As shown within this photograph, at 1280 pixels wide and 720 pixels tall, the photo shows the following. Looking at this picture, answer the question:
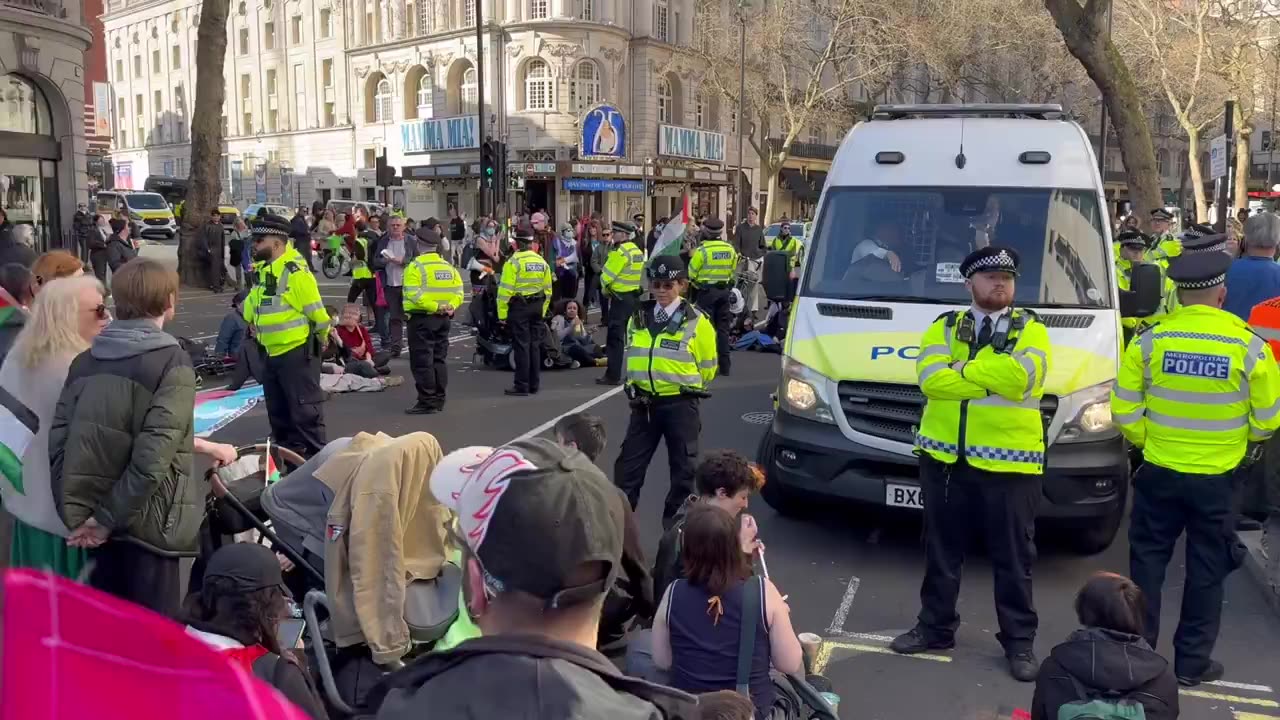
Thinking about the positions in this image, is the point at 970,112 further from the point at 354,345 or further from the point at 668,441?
the point at 354,345

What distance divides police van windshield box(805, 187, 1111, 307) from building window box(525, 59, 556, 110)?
4203 centimetres

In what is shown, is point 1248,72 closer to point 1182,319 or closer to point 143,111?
point 1182,319

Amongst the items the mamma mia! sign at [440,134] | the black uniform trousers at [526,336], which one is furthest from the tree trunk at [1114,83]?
the mamma mia! sign at [440,134]

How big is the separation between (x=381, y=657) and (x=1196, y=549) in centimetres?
350

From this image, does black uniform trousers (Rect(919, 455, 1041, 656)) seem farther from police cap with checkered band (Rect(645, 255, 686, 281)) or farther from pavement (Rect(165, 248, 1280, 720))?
police cap with checkered band (Rect(645, 255, 686, 281))

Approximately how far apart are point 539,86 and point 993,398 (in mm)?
45142

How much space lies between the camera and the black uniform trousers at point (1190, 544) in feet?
15.2

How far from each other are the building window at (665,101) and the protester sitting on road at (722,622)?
49.4 metres

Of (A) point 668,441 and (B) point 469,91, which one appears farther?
(B) point 469,91

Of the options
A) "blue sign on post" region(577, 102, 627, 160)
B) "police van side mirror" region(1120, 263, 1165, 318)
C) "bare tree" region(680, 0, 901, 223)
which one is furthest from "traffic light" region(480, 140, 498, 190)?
"blue sign on post" region(577, 102, 627, 160)

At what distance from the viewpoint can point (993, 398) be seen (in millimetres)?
4832

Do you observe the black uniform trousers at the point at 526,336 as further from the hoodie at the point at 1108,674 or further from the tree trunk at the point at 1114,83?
the tree trunk at the point at 1114,83

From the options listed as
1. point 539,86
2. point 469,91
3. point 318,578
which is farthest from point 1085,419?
point 469,91

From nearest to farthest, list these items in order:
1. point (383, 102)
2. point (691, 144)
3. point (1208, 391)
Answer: point (1208, 391) → point (691, 144) → point (383, 102)
